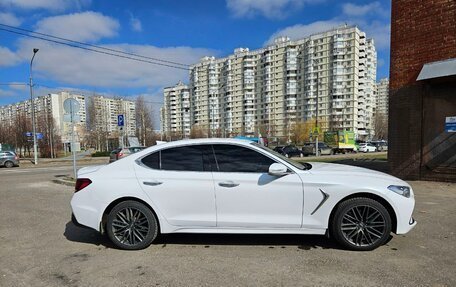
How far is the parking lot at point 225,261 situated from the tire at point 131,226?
140mm

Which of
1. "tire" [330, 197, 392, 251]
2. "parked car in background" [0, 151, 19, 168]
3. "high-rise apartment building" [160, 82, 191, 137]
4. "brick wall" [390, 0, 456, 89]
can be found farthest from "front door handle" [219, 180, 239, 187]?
"high-rise apartment building" [160, 82, 191, 137]

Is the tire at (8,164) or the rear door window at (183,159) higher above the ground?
the rear door window at (183,159)

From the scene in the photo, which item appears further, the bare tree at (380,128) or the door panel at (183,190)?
the bare tree at (380,128)

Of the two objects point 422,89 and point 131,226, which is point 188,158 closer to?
point 131,226

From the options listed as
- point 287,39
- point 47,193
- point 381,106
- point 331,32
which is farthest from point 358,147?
point 381,106

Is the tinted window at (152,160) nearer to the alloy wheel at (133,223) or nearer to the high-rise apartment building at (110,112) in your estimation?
the alloy wheel at (133,223)

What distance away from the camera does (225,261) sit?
13.0 feet

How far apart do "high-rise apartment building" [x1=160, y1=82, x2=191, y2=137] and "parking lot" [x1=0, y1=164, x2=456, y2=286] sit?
285 ft

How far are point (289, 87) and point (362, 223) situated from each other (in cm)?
9801

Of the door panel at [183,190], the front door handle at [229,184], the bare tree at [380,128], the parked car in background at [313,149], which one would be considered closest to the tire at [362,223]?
the front door handle at [229,184]

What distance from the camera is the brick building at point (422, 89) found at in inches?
369

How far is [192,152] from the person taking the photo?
15.0ft

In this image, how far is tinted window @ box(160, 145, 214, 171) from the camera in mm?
4469

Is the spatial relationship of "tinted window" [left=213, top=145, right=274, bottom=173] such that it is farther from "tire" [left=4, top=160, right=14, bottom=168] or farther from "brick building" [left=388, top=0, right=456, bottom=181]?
"tire" [left=4, top=160, right=14, bottom=168]
